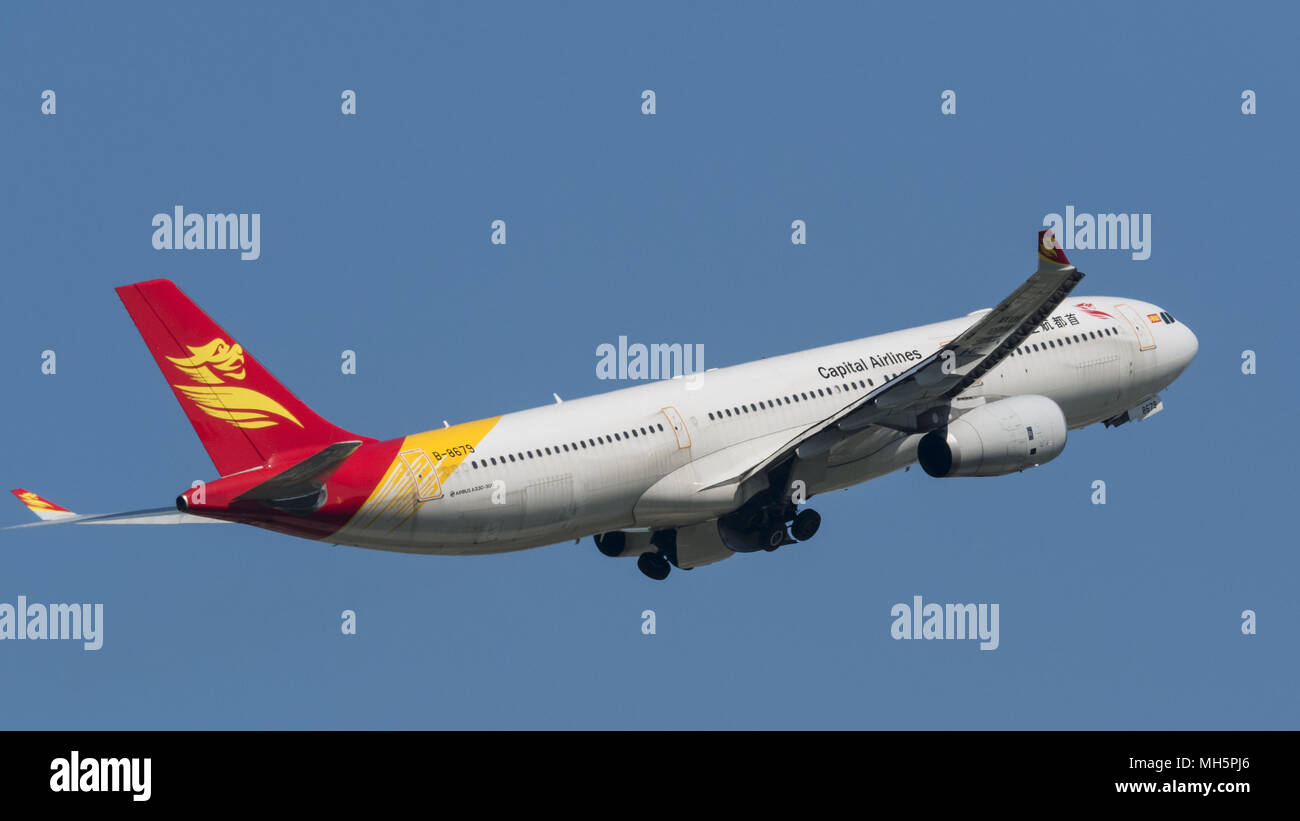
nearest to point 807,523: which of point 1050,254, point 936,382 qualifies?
point 936,382

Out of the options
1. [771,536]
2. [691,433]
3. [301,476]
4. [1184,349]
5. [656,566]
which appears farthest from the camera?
[1184,349]

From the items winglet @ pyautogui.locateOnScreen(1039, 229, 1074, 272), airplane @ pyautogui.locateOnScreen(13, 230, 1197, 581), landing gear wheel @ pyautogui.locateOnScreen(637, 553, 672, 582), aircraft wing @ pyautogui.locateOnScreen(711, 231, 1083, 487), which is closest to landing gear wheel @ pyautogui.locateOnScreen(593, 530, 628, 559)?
airplane @ pyautogui.locateOnScreen(13, 230, 1197, 581)

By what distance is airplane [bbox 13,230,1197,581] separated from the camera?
5147 cm

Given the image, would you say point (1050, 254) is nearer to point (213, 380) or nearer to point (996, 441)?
point (996, 441)

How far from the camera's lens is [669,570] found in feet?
202

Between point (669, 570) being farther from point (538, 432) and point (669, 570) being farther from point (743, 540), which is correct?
point (538, 432)

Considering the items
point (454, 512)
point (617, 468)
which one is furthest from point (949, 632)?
point (454, 512)

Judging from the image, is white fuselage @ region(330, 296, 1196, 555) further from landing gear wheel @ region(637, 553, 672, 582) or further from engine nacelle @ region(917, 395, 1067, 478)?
landing gear wheel @ region(637, 553, 672, 582)

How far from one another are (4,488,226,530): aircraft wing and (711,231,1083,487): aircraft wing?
12505 millimetres

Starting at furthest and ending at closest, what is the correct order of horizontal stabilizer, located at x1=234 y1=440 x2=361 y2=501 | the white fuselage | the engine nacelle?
1. the engine nacelle
2. the white fuselage
3. horizontal stabilizer, located at x1=234 y1=440 x2=361 y2=501

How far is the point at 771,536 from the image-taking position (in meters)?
58.8

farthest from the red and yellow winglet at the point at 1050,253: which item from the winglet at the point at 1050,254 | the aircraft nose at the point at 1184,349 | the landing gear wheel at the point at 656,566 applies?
the aircraft nose at the point at 1184,349

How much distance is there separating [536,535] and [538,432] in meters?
2.37

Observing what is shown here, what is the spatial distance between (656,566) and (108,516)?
14.5 metres
